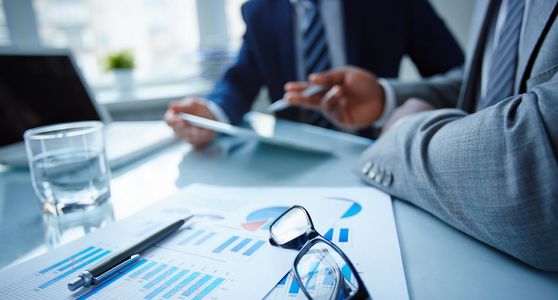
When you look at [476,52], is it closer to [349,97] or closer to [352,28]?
[349,97]

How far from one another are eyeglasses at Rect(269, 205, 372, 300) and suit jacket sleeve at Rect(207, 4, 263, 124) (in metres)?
0.64

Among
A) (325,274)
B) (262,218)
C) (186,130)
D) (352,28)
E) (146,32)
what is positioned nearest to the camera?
(325,274)

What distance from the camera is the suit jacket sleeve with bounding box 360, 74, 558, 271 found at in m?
0.24

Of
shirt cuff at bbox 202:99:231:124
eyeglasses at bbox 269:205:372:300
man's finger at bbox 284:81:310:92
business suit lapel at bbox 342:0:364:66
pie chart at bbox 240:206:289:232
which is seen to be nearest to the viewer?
eyeglasses at bbox 269:205:372:300

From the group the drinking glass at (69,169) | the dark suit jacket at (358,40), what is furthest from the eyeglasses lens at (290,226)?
the dark suit jacket at (358,40)

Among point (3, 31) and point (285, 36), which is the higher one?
point (3, 31)

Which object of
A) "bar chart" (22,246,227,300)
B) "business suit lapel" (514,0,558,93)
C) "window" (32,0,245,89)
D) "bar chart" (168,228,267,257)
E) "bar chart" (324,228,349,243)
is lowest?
"bar chart" (324,228,349,243)

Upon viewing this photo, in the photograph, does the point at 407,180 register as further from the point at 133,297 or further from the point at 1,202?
the point at 1,202

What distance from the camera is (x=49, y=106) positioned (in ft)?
2.40

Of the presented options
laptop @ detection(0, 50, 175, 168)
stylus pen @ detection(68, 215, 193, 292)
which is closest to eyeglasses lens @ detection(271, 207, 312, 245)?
stylus pen @ detection(68, 215, 193, 292)

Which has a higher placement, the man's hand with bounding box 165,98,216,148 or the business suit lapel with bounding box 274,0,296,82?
the business suit lapel with bounding box 274,0,296,82

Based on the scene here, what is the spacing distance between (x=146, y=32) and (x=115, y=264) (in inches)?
58.7

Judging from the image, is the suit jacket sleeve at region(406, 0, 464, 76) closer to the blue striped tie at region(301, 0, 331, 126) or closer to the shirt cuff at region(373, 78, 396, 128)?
the blue striped tie at region(301, 0, 331, 126)

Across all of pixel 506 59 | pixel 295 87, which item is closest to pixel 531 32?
pixel 506 59
